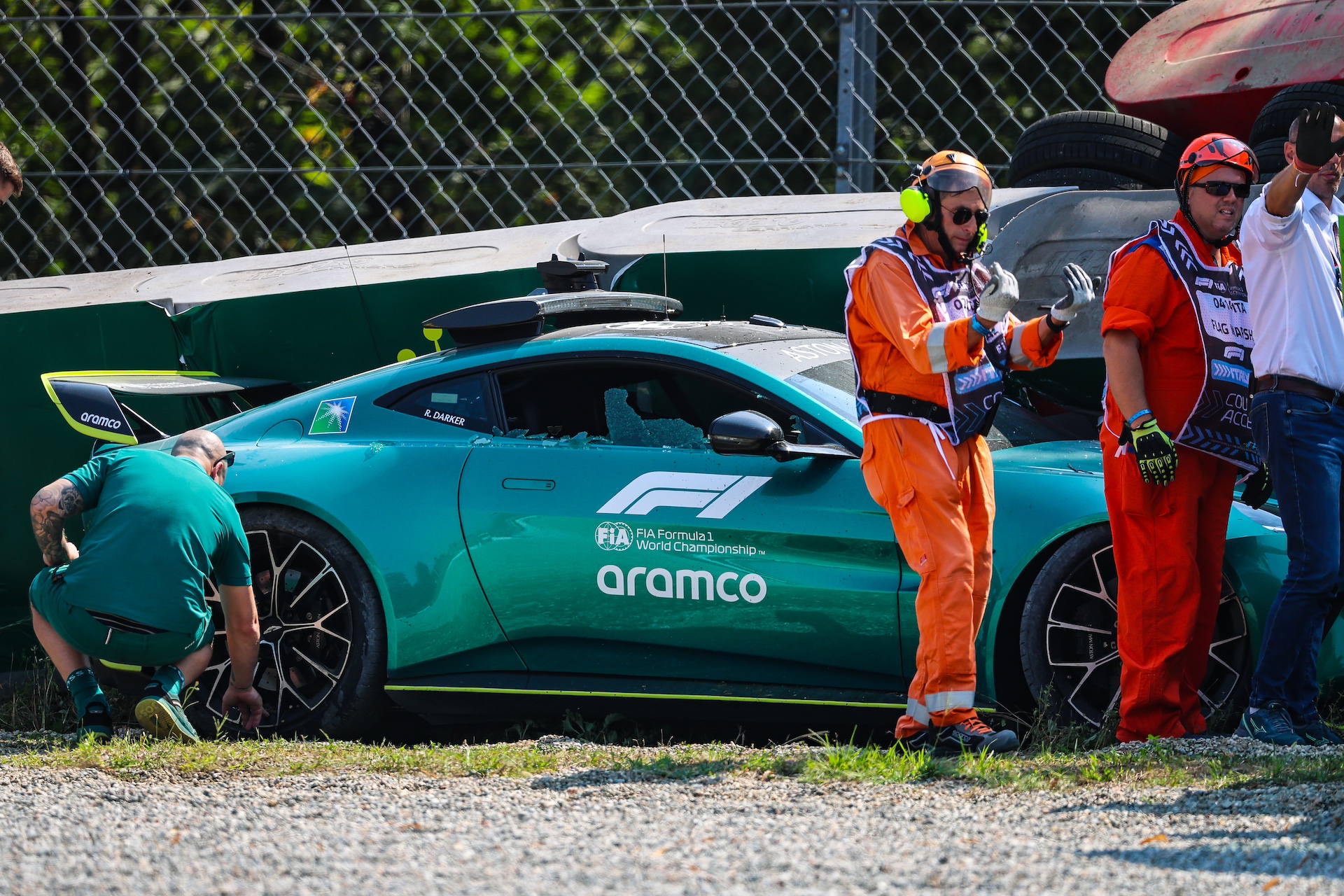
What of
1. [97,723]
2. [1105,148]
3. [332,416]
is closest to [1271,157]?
[1105,148]

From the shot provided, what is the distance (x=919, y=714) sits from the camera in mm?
4656

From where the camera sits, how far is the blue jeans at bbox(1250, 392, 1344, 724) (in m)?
4.51

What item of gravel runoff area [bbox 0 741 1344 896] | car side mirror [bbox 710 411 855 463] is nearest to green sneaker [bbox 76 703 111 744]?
gravel runoff area [bbox 0 741 1344 896]

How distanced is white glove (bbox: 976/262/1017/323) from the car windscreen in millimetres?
674

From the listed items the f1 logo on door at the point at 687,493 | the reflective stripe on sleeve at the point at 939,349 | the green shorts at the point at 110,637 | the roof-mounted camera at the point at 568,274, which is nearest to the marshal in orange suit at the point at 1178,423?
the reflective stripe on sleeve at the point at 939,349

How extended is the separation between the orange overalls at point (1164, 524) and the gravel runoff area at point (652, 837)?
0.70 meters

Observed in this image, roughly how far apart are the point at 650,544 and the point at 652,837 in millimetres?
1580

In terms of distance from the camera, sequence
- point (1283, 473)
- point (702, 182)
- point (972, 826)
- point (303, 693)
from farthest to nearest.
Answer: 1. point (702, 182)
2. point (303, 693)
3. point (1283, 473)
4. point (972, 826)

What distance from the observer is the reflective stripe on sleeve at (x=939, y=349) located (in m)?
4.57

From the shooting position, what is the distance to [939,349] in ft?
15.0

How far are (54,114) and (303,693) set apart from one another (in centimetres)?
674

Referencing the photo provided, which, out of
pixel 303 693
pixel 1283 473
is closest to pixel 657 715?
pixel 303 693

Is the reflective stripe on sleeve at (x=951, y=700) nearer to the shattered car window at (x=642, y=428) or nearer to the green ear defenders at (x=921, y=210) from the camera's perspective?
the shattered car window at (x=642, y=428)

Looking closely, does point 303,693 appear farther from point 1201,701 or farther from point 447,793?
point 1201,701
